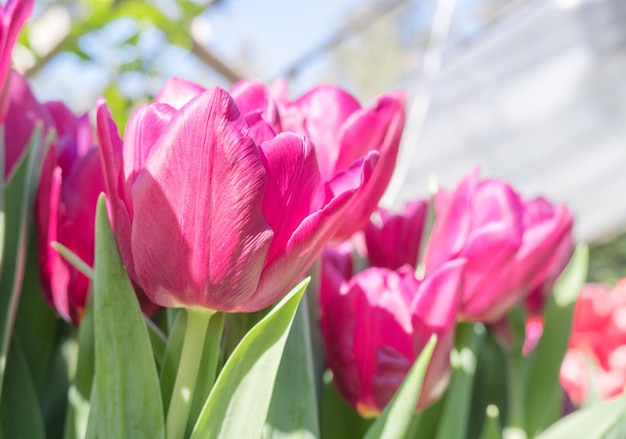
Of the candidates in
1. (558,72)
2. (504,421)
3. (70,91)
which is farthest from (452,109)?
(504,421)

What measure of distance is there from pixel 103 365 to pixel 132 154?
64 millimetres

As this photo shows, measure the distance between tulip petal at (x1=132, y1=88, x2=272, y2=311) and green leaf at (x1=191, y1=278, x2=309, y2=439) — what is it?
2 cm

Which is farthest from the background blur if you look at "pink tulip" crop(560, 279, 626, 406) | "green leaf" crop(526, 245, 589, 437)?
"green leaf" crop(526, 245, 589, 437)

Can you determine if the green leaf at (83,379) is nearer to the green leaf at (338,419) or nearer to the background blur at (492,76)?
the green leaf at (338,419)

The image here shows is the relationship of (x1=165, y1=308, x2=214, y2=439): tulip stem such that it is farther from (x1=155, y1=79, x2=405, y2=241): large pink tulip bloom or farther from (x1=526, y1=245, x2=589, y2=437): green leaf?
(x1=526, y1=245, x2=589, y2=437): green leaf

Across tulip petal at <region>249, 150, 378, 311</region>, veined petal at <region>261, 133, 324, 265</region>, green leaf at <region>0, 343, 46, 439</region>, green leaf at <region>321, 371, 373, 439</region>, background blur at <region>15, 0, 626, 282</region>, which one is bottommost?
background blur at <region>15, 0, 626, 282</region>

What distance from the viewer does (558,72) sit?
3.25 m

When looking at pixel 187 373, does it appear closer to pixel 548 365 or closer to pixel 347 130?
pixel 347 130

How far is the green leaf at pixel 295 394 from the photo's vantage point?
0.23 meters

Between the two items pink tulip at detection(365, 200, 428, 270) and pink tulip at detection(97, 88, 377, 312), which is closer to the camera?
pink tulip at detection(97, 88, 377, 312)

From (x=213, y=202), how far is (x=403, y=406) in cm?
10

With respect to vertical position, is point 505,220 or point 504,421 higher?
point 505,220

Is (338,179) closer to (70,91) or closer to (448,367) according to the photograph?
(448,367)

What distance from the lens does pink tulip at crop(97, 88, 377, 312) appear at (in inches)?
6.8
